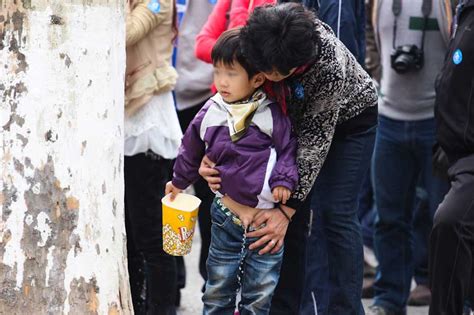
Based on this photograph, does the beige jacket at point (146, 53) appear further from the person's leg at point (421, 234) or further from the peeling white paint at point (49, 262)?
the person's leg at point (421, 234)

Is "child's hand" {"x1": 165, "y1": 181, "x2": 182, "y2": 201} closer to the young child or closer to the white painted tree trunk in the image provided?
the young child

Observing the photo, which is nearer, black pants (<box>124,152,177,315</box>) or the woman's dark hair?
the woman's dark hair

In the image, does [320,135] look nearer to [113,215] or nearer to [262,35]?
[262,35]

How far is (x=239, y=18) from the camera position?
16.8 feet

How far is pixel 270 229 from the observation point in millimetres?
4199

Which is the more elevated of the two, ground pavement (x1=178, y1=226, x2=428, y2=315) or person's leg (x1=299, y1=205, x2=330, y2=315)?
person's leg (x1=299, y1=205, x2=330, y2=315)

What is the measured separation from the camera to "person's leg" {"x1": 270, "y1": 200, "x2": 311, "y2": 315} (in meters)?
4.54

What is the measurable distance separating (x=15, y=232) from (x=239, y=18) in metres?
2.03

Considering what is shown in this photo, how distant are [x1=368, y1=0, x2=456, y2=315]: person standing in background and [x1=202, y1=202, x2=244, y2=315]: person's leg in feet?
6.06

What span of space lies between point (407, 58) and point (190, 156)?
202 centimetres

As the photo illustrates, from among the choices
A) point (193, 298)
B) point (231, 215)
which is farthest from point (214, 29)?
point (193, 298)

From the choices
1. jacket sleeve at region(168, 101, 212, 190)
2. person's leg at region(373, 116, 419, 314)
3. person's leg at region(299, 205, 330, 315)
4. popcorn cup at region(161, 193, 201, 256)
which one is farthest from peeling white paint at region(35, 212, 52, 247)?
person's leg at region(373, 116, 419, 314)

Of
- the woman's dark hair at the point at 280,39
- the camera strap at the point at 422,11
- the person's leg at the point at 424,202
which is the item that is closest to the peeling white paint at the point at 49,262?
the woman's dark hair at the point at 280,39

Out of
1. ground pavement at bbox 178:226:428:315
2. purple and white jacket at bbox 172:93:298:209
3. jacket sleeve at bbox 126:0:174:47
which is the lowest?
ground pavement at bbox 178:226:428:315
